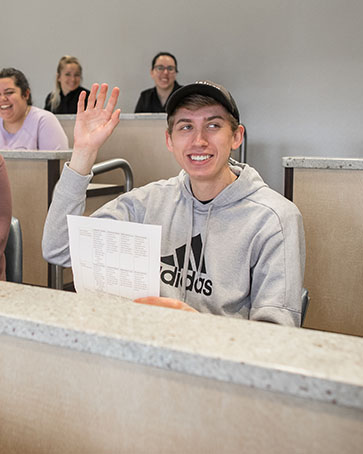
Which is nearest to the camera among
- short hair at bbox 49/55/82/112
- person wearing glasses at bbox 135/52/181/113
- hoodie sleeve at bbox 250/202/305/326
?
hoodie sleeve at bbox 250/202/305/326

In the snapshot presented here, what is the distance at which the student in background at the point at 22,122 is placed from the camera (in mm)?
3625

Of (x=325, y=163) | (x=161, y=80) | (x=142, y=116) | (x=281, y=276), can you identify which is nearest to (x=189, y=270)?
(x=281, y=276)

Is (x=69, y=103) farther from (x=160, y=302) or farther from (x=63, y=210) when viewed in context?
(x=160, y=302)

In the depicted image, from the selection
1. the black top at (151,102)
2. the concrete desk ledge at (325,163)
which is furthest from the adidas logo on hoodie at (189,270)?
the black top at (151,102)

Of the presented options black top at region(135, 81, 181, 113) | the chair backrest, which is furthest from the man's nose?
black top at region(135, 81, 181, 113)

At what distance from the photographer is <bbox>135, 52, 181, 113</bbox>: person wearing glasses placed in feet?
17.4

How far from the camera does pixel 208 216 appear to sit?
1.52 metres

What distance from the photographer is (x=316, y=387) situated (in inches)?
22.5

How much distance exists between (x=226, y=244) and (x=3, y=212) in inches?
34.5

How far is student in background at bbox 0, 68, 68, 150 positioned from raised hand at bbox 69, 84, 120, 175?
2149mm

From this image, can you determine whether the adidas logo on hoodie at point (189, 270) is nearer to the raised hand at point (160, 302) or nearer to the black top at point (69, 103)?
the raised hand at point (160, 302)

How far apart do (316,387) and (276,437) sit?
8 cm

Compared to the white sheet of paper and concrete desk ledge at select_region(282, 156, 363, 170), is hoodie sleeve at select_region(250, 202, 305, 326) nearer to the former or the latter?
the white sheet of paper

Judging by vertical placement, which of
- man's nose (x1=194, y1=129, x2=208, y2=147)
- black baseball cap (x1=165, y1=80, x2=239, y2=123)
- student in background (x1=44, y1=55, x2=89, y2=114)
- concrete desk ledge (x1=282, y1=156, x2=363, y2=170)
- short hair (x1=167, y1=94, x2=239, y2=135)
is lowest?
concrete desk ledge (x1=282, y1=156, x2=363, y2=170)
